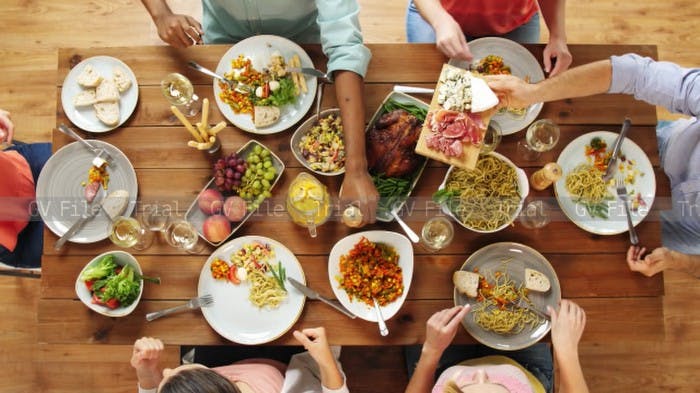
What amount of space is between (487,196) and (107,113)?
1.36 meters

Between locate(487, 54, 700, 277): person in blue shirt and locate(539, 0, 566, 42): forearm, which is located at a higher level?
locate(539, 0, 566, 42): forearm

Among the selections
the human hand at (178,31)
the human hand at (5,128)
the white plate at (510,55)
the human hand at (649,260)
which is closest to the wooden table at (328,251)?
the human hand at (649,260)

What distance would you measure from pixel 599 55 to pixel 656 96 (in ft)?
0.94

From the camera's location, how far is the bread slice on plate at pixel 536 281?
5.27 ft

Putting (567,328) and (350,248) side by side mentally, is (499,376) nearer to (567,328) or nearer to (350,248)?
(567,328)

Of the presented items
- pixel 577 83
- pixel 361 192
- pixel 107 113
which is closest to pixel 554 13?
pixel 577 83

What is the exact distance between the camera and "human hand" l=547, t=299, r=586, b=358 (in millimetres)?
1565

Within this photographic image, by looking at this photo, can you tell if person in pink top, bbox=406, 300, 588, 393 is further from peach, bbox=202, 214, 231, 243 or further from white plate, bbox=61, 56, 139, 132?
white plate, bbox=61, 56, 139, 132

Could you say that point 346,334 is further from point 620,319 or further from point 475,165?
point 620,319

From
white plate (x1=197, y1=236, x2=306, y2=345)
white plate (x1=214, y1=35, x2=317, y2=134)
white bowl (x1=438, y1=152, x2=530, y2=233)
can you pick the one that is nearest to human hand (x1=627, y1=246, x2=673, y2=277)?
white bowl (x1=438, y1=152, x2=530, y2=233)

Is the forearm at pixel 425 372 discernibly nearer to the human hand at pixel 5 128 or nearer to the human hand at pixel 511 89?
the human hand at pixel 511 89

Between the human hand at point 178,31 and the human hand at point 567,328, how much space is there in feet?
5.17

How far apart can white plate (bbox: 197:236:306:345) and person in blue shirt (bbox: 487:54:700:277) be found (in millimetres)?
910

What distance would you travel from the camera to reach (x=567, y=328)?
1566mm
